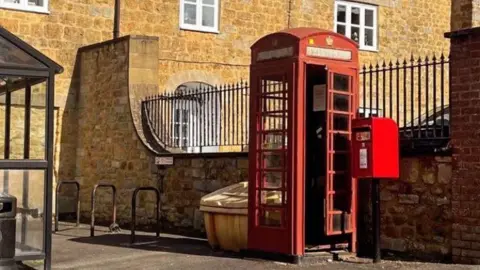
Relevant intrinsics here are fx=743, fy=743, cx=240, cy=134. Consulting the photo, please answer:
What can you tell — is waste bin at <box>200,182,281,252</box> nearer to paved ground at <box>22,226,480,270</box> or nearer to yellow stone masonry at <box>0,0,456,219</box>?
paved ground at <box>22,226,480,270</box>

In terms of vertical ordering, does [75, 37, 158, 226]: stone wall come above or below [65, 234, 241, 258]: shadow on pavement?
above

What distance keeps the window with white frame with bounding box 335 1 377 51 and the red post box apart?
11.9 meters

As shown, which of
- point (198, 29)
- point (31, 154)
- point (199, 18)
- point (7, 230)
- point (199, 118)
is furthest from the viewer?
point (199, 18)

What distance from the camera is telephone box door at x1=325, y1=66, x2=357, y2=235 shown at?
30.5ft

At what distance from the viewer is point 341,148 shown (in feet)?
31.1

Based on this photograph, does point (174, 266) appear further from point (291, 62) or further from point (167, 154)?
point (167, 154)

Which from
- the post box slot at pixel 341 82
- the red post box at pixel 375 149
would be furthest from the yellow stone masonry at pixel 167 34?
the red post box at pixel 375 149

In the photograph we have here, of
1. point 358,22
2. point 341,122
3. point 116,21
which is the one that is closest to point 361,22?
point 358,22

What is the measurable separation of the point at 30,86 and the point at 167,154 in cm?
488

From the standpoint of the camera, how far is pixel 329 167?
925 cm

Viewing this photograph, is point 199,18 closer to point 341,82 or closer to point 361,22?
point 361,22

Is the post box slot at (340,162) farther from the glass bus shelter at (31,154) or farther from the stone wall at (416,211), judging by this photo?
the glass bus shelter at (31,154)

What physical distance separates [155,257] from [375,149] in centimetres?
338

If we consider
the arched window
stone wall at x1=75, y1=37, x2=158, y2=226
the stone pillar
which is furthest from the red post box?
the stone pillar
